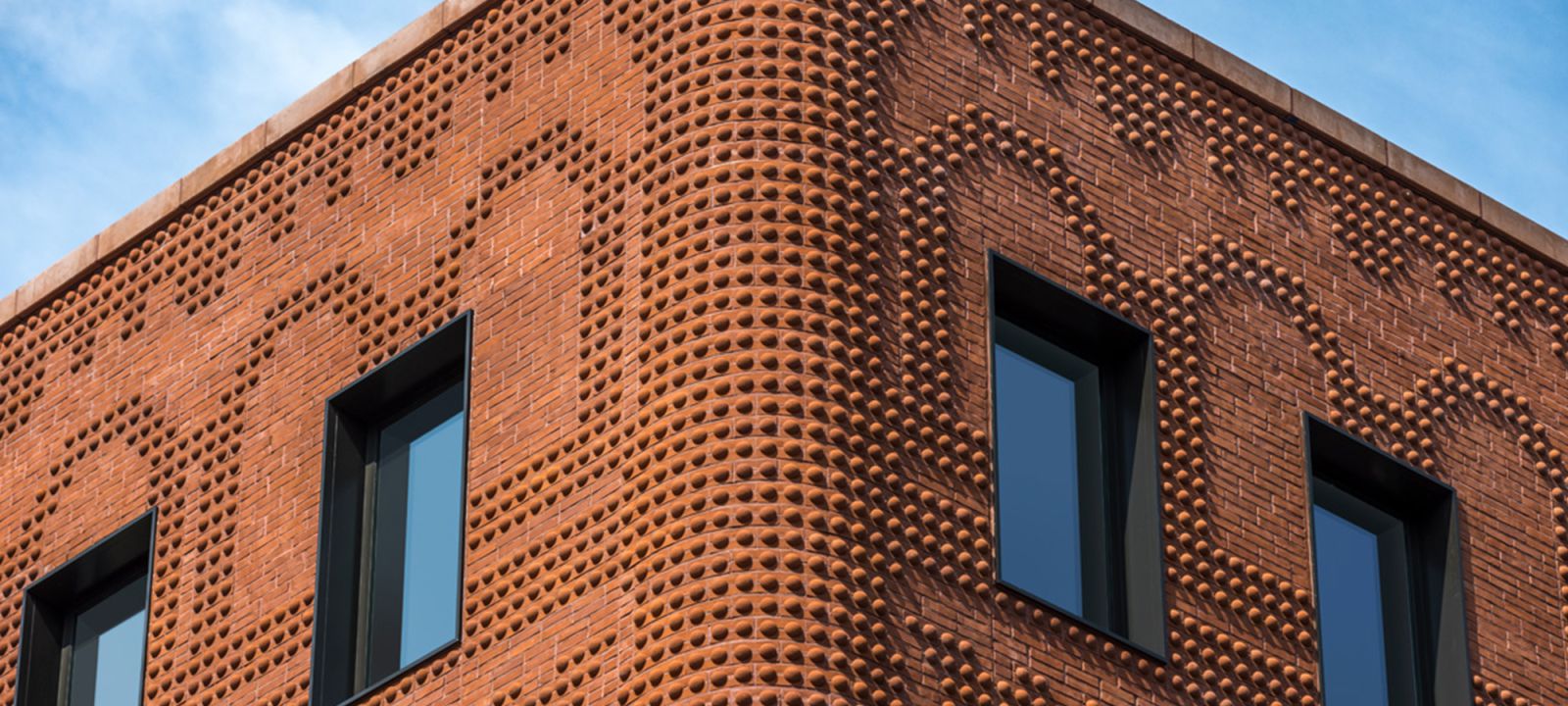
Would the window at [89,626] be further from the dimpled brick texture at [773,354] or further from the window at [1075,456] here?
the window at [1075,456]

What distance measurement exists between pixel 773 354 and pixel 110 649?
25.1 ft

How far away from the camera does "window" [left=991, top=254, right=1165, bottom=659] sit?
86.0 feet

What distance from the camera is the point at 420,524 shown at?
2738 centimetres

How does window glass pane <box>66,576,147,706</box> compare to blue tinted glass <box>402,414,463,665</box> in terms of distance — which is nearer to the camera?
blue tinted glass <box>402,414,463,665</box>

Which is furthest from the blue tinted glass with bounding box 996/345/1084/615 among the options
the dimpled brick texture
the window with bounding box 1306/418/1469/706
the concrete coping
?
the concrete coping

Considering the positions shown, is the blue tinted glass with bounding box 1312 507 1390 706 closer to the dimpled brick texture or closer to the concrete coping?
the dimpled brick texture

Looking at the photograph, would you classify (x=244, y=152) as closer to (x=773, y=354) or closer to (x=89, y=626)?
(x=89, y=626)

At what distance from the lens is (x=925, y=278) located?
2581 cm

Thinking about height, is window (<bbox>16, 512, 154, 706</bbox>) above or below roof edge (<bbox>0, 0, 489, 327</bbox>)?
below

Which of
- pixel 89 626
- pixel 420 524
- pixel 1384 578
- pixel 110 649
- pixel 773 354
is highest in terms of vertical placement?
pixel 89 626

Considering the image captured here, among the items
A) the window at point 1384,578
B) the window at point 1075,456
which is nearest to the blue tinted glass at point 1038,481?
the window at point 1075,456

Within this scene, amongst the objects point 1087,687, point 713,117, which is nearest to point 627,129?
point 713,117

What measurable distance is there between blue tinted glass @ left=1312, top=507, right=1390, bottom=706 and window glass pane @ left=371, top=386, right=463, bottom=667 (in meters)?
6.27

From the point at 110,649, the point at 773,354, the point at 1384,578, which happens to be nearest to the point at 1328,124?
the point at 1384,578
